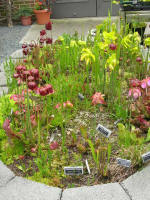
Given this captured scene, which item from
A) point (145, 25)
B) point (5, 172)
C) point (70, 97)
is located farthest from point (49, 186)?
point (145, 25)

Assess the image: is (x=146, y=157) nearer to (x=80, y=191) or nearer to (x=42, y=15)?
(x=80, y=191)

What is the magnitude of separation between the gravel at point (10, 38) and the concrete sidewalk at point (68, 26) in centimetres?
15

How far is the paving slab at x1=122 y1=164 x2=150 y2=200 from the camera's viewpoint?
5.19 ft

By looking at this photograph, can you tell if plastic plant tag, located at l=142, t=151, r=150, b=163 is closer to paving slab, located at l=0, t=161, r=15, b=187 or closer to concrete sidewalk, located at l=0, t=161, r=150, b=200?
concrete sidewalk, located at l=0, t=161, r=150, b=200

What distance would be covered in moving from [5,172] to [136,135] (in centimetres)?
96

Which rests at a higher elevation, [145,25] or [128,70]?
[145,25]

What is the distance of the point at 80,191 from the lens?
1622 millimetres

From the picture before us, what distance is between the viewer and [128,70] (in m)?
3.08

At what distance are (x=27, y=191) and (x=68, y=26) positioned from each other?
454cm

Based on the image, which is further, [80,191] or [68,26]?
[68,26]

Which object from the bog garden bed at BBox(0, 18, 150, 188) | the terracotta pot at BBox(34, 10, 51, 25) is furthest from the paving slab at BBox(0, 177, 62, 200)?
the terracotta pot at BBox(34, 10, 51, 25)

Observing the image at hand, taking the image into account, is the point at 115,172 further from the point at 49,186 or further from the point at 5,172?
the point at 5,172

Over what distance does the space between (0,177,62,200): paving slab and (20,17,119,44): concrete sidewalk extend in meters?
3.71

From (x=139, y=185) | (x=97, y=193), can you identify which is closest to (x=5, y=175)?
(x=97, y=193)
